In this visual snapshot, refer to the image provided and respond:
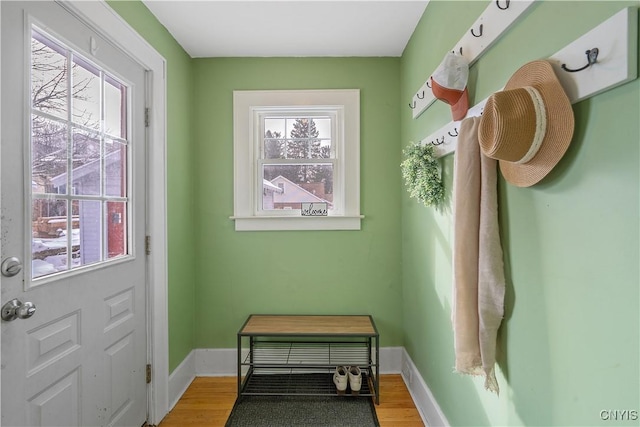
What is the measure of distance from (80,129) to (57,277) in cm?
63

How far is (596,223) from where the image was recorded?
27.6 inches

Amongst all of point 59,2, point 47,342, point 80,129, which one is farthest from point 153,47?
point 47,342

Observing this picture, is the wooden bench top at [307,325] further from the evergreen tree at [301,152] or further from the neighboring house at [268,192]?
the evergreen tree at [301,152]

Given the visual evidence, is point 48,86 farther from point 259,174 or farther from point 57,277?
point 259,174

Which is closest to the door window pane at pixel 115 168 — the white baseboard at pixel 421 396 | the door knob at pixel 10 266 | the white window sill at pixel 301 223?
the door knob at pixel 10 266

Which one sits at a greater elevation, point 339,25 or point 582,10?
point 339,25

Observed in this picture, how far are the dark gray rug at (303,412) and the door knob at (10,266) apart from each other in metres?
1.37

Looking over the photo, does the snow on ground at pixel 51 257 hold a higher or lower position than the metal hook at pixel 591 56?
lower

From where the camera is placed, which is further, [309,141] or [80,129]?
[309,141]

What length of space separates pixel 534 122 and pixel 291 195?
5.81 feet

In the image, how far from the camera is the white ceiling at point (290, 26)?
1729mm

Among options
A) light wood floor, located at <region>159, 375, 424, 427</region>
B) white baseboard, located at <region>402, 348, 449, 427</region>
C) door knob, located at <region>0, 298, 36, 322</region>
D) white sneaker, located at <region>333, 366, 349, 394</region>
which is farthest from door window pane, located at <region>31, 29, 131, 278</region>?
white baseboard, located at <region>402, 348, 449, 427</region>

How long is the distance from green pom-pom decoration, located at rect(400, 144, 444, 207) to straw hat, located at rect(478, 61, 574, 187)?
71 cm

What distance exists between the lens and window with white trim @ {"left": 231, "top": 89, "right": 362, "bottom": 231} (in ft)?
7.54
